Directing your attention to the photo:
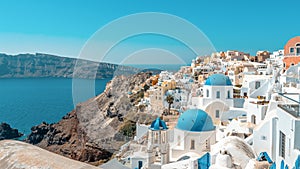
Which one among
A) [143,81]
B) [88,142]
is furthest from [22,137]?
[143,81]

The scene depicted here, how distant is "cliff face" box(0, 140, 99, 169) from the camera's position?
1.12 meters

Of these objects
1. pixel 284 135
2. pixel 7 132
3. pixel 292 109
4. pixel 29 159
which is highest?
pixel 29 159

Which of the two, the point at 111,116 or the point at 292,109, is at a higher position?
the point at 292,109

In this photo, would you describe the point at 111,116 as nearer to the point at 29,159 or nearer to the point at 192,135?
the point at 192,135

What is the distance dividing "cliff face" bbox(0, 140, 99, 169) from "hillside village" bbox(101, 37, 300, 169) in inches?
116

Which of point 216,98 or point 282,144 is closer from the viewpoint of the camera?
point 282,144

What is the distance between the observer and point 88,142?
73.0ft

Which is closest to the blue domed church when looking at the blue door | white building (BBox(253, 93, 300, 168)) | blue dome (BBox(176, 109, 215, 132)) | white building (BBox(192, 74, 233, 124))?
blue dome (BBox(176, 109, 215, 132))

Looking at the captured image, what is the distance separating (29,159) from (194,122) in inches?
329

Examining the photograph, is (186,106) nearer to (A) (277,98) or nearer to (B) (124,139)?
(B) (124,139)

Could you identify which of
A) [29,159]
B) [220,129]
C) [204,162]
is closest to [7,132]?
[220,129]

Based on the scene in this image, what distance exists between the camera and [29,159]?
3.89 ft

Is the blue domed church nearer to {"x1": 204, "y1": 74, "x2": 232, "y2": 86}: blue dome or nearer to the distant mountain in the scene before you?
{"x1": 204, "y1": 74, "x2": 232, "y2": 86}: blue dome

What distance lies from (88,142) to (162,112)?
10086mm
